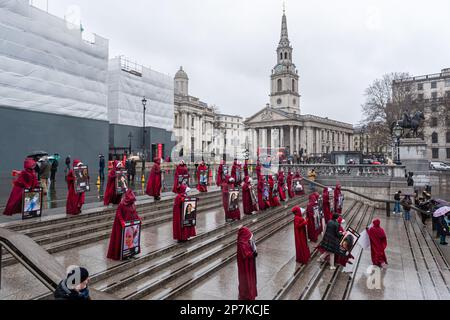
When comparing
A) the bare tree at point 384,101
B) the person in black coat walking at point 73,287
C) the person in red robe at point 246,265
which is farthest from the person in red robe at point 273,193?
the bare tree at point 384,101

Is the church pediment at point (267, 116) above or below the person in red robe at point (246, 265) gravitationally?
above

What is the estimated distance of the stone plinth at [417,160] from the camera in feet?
81.3

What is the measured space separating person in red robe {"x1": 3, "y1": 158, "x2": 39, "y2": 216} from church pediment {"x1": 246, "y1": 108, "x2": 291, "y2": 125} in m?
83.7

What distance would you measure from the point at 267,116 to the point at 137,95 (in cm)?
5957

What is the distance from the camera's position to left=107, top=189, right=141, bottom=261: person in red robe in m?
6.91

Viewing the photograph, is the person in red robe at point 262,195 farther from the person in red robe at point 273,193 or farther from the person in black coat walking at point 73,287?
the person in black coat walking at point 73,287

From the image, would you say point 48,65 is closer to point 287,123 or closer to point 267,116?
point 287,123

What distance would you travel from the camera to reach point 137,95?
38656 millimetres

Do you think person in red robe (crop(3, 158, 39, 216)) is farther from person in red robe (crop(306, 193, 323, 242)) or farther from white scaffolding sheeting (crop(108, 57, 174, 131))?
white scaffolding sheeting (crop(108, 57, 174, 131))

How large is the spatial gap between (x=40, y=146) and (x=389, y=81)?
42998mm

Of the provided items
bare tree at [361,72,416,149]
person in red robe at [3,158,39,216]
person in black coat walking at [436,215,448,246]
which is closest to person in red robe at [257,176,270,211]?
person in black coat walking at [436,215,448,246]

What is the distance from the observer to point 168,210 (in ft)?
40.7
